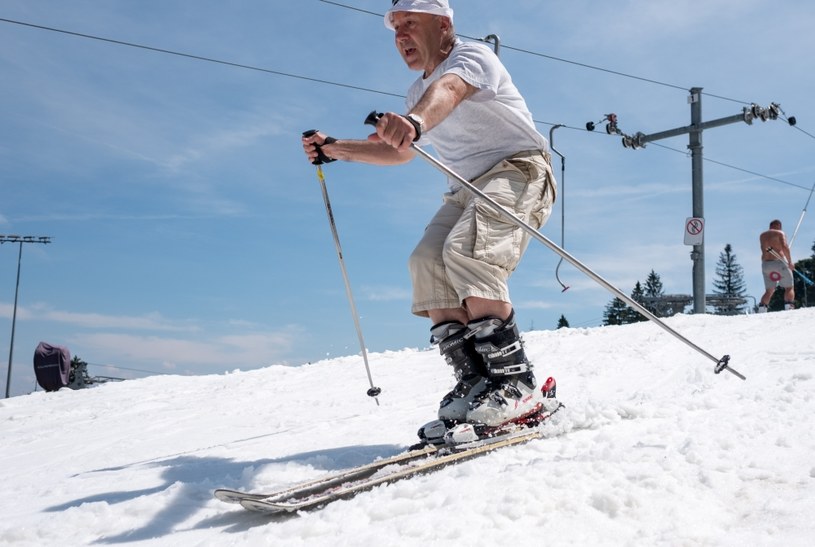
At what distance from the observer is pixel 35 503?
2869mm

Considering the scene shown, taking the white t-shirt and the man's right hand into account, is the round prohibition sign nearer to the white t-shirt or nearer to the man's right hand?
the white t-shirt

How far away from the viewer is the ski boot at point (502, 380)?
10.1 ft

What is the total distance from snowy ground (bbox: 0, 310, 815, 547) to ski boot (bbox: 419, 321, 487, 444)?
0.42 meters

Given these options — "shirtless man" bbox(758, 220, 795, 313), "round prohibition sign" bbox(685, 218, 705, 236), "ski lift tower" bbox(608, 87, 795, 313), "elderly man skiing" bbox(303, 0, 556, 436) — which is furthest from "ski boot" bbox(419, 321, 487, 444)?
"round prohibition sign" bbox(685, 218, 705, 236)

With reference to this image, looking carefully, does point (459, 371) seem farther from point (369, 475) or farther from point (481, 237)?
point (369, 475)

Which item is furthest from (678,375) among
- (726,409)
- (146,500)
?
(146,500)

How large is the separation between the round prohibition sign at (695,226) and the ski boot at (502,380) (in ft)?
44.7

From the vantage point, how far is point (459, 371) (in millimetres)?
3307

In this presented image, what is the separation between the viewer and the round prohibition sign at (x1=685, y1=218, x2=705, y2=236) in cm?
1542

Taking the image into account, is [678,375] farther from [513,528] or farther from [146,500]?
[146,500]

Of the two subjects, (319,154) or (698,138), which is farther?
(698,138)

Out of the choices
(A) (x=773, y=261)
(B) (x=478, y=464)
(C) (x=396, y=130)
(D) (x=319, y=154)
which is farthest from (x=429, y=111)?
(A) (x=773, y=261)

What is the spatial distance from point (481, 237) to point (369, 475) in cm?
117

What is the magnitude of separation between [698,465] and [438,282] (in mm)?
1389
